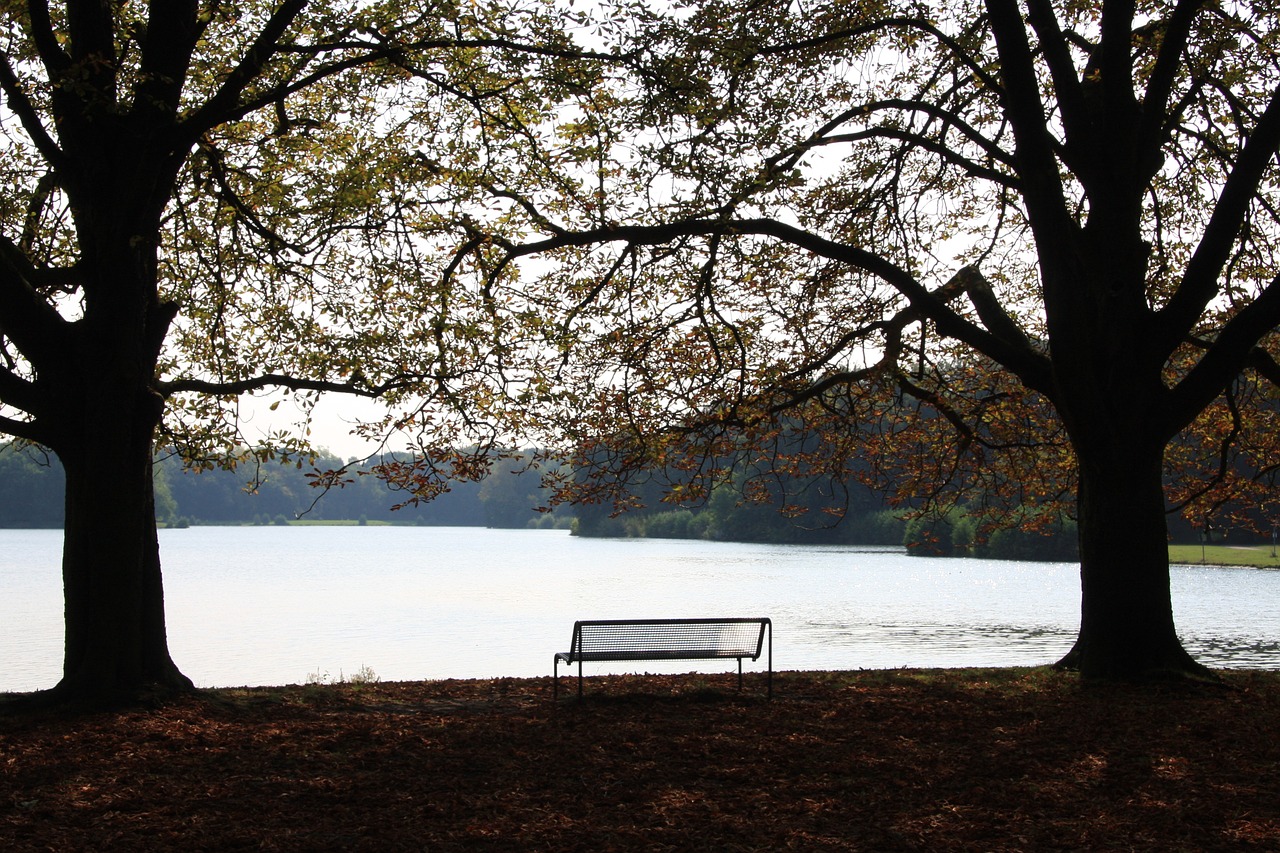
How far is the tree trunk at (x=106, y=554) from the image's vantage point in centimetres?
873

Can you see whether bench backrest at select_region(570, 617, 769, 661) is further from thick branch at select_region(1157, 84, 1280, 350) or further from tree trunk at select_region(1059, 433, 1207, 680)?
thick branch at select_region(1157, 84, 1280, 350)

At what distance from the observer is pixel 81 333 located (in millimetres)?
9000

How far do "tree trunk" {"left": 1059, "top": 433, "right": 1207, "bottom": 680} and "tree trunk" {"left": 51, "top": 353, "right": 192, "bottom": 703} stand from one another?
7665 millimetres

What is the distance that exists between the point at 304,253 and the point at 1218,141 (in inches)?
364

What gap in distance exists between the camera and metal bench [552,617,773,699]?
30.0ft

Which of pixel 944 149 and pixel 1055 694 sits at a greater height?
pixel 944 149

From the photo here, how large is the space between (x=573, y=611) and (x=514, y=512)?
114 meters

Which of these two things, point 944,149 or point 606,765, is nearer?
point 606,765

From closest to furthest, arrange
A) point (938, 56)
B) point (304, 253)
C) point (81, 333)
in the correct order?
1. point (81, 333)
2. point (304, 253)
3. point (938, 56)

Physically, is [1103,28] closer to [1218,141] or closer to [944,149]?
[944,149]

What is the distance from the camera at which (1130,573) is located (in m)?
9.77

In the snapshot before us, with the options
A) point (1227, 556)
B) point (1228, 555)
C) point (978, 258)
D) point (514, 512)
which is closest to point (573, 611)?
point (978, 258)

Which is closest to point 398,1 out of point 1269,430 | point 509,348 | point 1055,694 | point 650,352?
point 509,348

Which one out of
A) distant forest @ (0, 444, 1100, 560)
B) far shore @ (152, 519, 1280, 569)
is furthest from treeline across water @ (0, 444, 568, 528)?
far shore @ (152, 519, 1280, 569)
